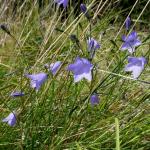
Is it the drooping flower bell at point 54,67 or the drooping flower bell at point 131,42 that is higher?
the drooping flower bell at point 131,42

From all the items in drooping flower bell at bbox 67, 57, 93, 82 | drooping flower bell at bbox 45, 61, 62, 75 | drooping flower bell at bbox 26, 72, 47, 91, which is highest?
drooping flower bell at bbox 45, 61, 62, 75

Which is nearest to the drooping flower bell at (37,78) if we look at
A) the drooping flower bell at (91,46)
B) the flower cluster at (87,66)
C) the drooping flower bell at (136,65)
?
the flower cluster at (87,66)

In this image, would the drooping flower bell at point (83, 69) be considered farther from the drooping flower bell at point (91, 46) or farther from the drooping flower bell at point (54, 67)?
the drooping flower bell at point (54, 67)

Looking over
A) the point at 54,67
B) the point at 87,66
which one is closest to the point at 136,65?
the point at 87,66

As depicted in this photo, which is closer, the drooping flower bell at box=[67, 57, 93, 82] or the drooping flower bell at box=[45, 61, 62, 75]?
the drooping flower bell at box=[67, 57, 93, 82]

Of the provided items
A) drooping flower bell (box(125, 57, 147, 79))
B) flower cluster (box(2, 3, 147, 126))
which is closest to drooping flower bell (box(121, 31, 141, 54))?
flower cluster (box(2, 3, 147, 126))

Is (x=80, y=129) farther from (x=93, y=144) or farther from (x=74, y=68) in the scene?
(x=74, y=68)

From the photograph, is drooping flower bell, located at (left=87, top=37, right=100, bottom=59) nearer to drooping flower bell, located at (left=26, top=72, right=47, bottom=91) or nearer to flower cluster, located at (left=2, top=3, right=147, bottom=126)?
flower cluster, located at (left=2, top=3, right=147, bottom=126)

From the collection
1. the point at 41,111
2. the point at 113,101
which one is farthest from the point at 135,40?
the point at 41,111

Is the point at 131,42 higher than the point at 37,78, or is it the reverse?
the point at 131,42

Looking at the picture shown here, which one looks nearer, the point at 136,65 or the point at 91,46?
the point at 136,65

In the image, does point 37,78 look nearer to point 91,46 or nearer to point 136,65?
point 91,46
